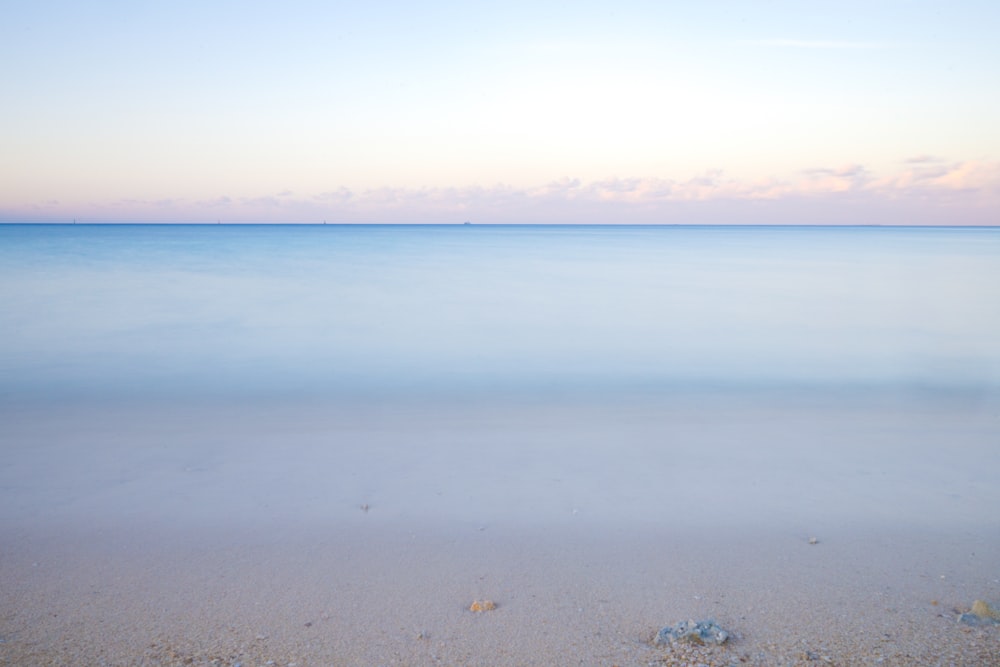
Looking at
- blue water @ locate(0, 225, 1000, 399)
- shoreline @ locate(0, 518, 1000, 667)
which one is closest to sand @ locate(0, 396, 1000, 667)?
shoreline @ locate(0, 518, 1000, 667)

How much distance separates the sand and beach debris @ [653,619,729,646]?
0.05 meters

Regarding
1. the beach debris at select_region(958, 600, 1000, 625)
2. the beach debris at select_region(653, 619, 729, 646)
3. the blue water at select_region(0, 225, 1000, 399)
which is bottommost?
the blue water at select_region(0, 225, 1000, 399)

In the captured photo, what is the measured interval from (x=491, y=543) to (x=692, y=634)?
1440mm

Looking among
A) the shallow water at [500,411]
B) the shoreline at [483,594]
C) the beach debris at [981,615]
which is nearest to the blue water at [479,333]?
the shallow water at [500,411]

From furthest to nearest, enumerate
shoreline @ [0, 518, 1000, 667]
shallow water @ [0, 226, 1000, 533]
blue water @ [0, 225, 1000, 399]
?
1. blue water @ [0, 225, 1000, 399]
2. shallow water @ [0, 226, 1000, 533]
3. shoreline @ [0, 518, 1000, 667]

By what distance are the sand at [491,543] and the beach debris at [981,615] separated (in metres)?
0.07

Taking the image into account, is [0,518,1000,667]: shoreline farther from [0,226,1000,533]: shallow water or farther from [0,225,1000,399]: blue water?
[0,225,1000,399]: blue water

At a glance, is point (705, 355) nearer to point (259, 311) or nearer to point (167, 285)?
point (259, 311)

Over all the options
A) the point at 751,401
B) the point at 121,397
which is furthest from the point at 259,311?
the point at 751,401

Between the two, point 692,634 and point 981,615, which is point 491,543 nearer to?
point 692,634

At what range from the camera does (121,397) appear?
8422 millimetres

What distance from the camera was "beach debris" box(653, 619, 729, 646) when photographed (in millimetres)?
3039

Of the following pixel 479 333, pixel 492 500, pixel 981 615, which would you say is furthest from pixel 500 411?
pixel 479 333

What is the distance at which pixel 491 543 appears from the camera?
13.7ft
